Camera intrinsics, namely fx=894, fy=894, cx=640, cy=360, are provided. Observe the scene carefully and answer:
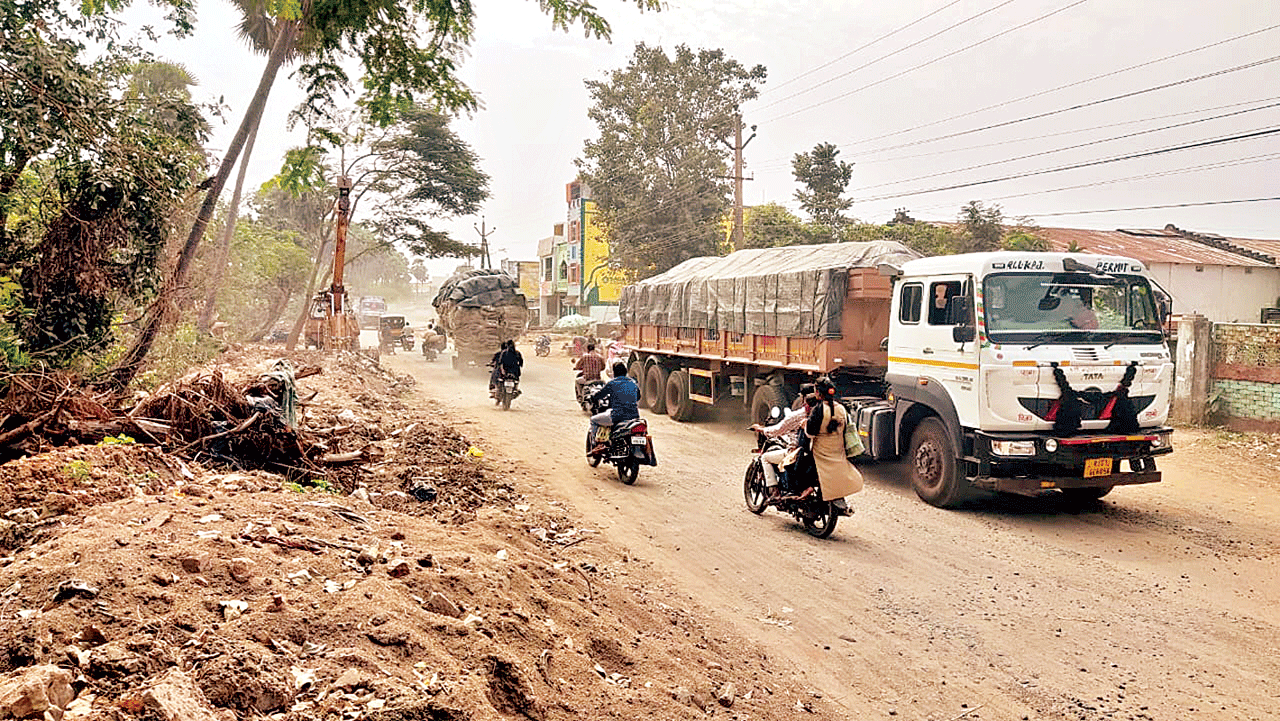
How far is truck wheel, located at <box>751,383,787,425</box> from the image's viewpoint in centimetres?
1313

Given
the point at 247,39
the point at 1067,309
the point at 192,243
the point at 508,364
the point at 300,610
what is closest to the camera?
the point at 300,610

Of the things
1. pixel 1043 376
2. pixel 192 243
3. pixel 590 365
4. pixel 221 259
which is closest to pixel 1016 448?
pixel 1043 376

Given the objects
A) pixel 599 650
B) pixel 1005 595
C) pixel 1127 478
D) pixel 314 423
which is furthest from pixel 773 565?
pixel 314 423

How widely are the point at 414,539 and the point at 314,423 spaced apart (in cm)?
627

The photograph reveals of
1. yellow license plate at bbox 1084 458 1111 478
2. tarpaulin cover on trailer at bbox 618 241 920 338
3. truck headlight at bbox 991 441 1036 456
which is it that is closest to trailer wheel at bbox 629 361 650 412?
tarpaulin cover on trailer at bbox 618 241 920 338

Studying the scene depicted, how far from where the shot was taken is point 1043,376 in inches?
335

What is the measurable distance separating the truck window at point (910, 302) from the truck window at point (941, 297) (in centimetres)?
23

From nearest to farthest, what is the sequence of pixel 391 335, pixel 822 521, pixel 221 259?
pixel 822 521, pixel 221 259, pixel 391 335

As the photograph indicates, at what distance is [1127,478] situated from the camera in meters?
8.73

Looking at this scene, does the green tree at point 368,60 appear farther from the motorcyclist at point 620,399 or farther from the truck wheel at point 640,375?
the truck wheel at point 640,375

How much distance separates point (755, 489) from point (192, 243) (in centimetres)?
780

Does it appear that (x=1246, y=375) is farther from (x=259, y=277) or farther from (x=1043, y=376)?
A: (x=259, y=277)

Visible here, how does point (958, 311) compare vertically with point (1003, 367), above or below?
above

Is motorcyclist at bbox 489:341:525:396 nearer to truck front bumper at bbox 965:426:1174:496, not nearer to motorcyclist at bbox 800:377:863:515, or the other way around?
motorcyclist at bbox 800:377:863:515
